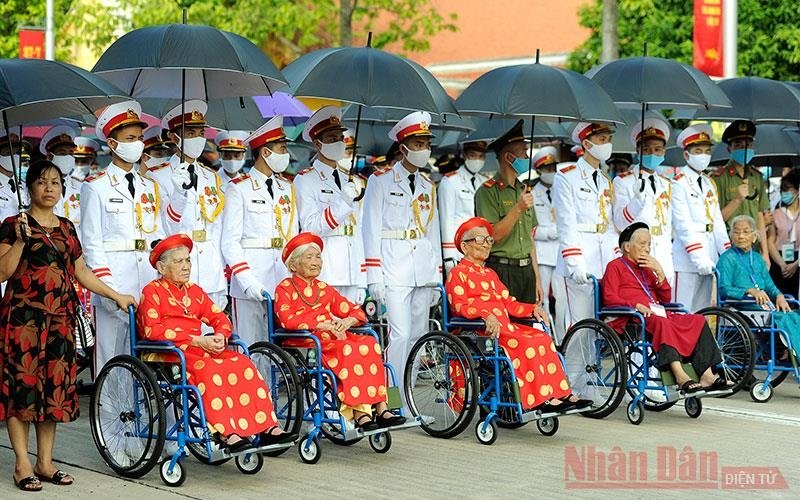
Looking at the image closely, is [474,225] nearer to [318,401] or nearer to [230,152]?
[318,401]

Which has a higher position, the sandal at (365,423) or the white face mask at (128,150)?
the white face mask at (128,150)

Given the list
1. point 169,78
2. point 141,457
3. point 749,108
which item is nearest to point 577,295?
point 749,108

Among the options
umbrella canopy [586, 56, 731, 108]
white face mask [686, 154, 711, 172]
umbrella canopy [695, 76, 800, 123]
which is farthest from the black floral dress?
umbrella canopy [695, 76, 800, 123]

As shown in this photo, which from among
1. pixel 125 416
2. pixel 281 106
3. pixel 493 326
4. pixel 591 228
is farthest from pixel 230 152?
pixel 125 416

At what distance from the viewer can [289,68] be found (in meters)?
9.30

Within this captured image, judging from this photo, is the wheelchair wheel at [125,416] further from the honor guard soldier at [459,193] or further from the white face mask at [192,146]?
the honor guard soldier at [459,193]

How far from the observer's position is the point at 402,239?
30.7 feet

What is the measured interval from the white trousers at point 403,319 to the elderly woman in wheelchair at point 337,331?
3.70ft

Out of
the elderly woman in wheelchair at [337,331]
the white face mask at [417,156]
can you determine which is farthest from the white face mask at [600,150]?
the elderly woman in wheelchair at [337,331]

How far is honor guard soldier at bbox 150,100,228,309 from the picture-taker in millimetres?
8570

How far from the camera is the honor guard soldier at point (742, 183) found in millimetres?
11641

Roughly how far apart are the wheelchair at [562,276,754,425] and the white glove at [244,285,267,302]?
7.33 feet

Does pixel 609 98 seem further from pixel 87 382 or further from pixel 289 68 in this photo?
pixel 87 382

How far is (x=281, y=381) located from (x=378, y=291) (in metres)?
1.65
